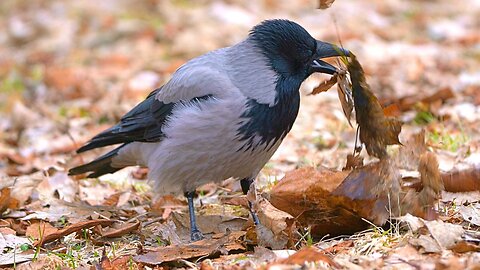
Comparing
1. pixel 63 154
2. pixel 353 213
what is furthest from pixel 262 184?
pixel 63 154

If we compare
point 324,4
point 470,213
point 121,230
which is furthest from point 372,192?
point 121,230

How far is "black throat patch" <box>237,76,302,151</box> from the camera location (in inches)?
172

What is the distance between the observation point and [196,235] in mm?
4477

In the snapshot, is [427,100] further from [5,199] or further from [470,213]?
[5,199]

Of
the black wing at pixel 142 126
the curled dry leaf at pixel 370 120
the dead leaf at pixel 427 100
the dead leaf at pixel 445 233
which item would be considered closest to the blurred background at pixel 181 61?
the dead leaf at pixel 427 100

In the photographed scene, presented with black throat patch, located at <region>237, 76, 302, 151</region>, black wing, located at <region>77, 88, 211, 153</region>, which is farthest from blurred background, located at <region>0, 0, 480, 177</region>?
black throat patch, located at <region>237, 76, 302, 151</region>

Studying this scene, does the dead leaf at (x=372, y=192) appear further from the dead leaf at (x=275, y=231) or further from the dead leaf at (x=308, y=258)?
the dead leaf at (x=308, y=258)

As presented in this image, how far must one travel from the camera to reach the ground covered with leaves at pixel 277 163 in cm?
397

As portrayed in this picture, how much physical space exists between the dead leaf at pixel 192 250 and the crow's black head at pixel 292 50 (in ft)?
3.42

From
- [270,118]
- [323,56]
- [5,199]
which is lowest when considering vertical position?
[5,199]

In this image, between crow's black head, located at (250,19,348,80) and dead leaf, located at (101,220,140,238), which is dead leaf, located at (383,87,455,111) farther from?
dead leaf, located at (101,220,140,238)

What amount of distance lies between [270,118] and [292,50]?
0.43 m

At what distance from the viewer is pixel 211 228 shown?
4.64 m

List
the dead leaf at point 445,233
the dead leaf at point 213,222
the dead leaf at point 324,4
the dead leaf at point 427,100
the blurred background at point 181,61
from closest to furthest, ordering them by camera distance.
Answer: the dead leaf at point 445,233 < the dead leaf at point 324,4 < the dead leaf at point 213,222 < the blurred background at point 181,61 < the dead leaf at point 427,100
